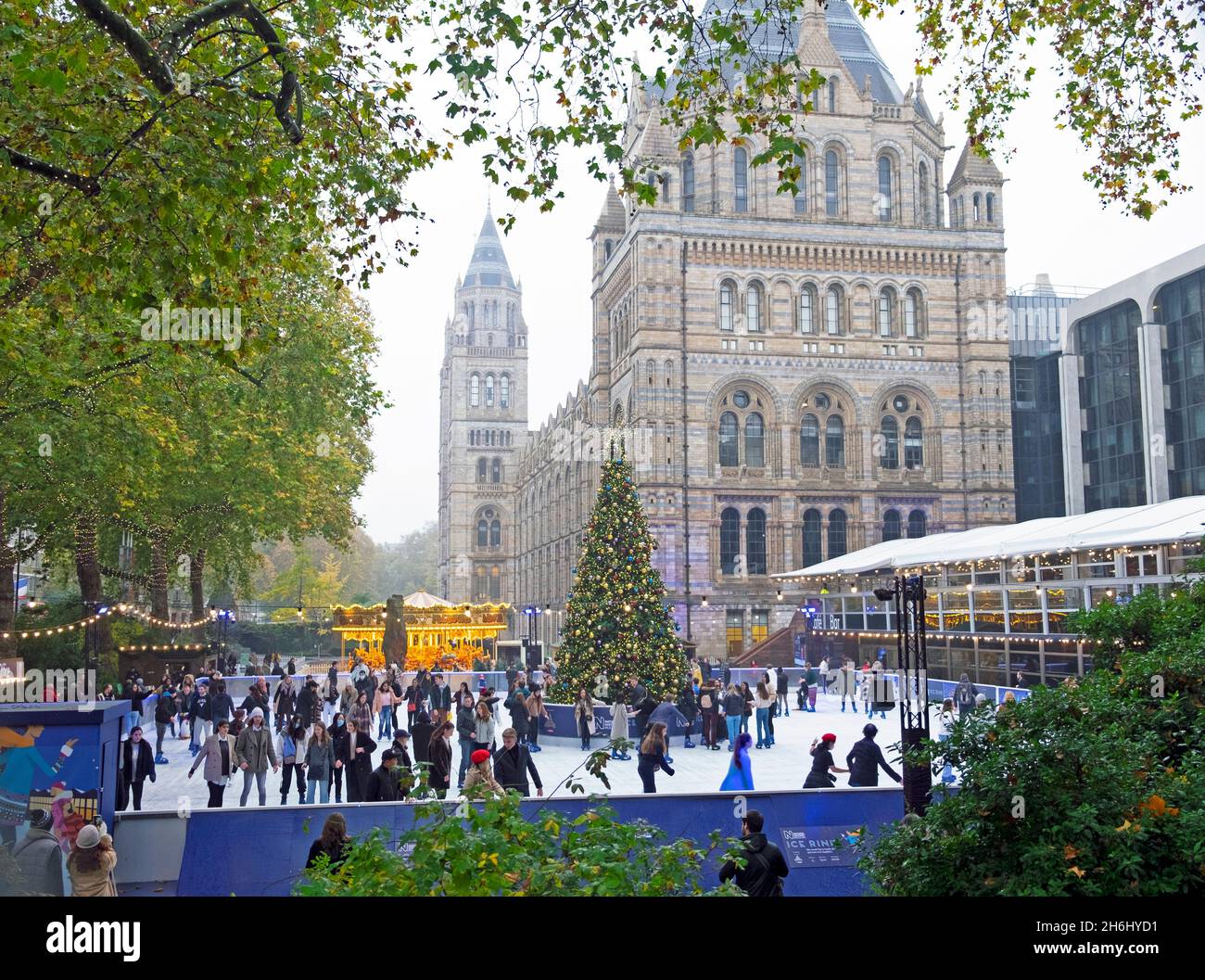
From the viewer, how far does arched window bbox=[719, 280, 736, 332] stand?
156 feet

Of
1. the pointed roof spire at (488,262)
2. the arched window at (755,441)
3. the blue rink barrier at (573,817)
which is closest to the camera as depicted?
the blue rink barrier at (573,817)

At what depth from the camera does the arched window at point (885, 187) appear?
4962 centimetres

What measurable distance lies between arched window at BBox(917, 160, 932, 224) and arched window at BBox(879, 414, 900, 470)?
991 centimetres

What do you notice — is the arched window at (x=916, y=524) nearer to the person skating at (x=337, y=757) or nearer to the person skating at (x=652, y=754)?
the person skating at (x=652, y=754)

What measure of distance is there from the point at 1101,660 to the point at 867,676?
1984 cm

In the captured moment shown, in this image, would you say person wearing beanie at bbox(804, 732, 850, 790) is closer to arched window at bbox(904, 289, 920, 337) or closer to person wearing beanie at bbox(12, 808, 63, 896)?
person wearing beanie at bbox(12, 808, 63, 896)

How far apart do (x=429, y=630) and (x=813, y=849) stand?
1383 inches

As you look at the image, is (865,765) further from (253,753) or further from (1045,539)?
(1045,539)

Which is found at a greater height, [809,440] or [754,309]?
[754,309]

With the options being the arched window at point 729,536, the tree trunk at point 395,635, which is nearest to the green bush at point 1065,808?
the tree trunk at point 395,635

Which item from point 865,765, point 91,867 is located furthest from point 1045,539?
point 91,867

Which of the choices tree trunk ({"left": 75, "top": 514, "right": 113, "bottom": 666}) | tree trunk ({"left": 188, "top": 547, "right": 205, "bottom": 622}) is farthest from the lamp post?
tree trunk ({"left": 188, "top": 547, "right": 205, "bottom": 622})

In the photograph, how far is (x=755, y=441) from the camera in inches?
1873

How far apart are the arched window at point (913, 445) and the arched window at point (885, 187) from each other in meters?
9.49
